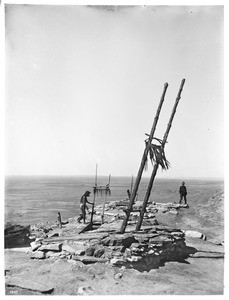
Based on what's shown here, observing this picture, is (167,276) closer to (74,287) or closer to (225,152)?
(74,287)

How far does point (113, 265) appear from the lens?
28.7ft

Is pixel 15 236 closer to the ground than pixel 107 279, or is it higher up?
higher up

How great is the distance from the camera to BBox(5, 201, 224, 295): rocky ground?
812 centimetres

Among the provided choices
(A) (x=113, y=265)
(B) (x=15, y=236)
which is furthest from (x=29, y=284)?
(B) (x=15, y=236)

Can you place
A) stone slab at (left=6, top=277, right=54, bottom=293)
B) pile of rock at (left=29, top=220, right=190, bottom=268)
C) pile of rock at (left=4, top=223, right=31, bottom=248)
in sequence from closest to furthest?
stone slab at (left=6, top=277, right=54, bottom=293)
pile of rock at (left=29, top=220, right=190, bottom=268)
pile of rock at (left=4, top=223, right=31, bottom=248)

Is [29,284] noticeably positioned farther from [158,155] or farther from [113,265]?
[158,155]

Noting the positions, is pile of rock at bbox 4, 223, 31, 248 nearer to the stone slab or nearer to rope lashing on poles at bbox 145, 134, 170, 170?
the stone slab

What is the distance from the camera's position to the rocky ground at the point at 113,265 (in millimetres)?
8117

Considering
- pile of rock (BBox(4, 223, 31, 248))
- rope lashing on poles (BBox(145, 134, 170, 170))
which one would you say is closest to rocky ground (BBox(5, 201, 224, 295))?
pile of rock (BBox(4, 223, 31, 248))

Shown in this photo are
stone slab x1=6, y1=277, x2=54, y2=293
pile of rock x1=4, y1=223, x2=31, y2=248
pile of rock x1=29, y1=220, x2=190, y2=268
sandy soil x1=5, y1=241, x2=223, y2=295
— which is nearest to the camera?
stone slab x1=6, y1=277, x2=54, y2=293

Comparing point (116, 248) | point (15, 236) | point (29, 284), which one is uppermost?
point (116, 248)

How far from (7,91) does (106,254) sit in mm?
6741

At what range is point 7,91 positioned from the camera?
9992 millimetres
